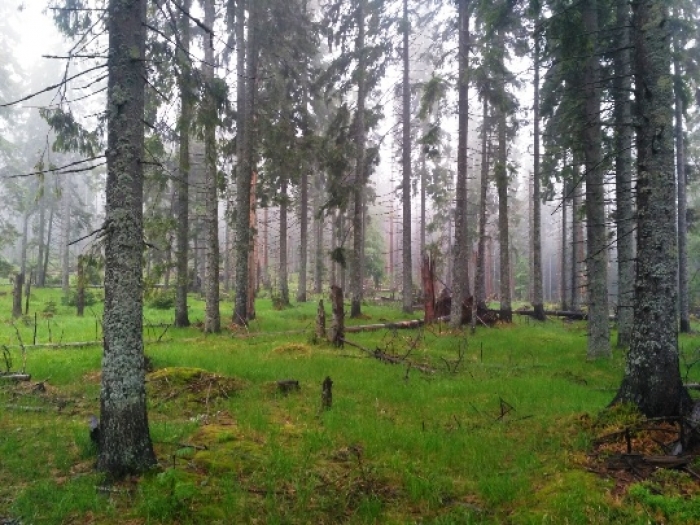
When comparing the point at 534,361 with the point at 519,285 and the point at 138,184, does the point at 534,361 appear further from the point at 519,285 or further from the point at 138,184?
the point at 519,285

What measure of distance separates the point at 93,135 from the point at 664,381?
878 cm

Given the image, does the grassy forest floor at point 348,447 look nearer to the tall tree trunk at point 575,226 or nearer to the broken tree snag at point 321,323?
the broken tree snag at point 321,323

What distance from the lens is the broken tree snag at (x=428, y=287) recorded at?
1738 cm

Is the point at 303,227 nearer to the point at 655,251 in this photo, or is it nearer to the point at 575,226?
the point at 575,226

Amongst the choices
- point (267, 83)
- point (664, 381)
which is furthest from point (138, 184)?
point (267, 83)

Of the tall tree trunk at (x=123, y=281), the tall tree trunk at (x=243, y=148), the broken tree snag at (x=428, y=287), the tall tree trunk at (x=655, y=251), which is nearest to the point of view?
the tall tree trunk at (x=123, y=281)

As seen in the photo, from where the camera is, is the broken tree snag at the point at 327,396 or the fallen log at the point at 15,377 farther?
the fallen log at the point at 15,377

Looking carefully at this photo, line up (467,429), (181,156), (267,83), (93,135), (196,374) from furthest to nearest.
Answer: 1. (267,83)
2. (181,156)
3. (196,374)
4. (93,135)
5. (467,429)

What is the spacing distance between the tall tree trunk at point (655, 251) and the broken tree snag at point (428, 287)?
11.0 metres

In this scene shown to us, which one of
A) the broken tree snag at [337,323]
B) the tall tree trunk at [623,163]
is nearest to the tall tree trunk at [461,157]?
the broken tree snag at [337,323]

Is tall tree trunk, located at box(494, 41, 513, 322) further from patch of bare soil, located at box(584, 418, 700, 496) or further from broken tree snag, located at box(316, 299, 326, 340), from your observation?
patch of bare soil, located at box(584, 418, 700, 496)

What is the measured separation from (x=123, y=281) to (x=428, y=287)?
13.3m

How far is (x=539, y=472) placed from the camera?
5.29 metres

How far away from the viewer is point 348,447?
19.7 ft
